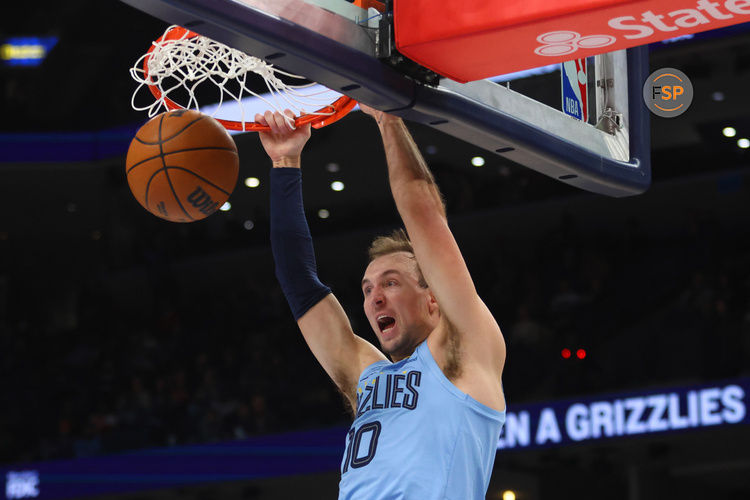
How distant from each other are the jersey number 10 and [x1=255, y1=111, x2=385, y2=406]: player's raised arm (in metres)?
0.42

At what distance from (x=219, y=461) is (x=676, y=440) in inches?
181

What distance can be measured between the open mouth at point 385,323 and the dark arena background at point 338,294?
668cm

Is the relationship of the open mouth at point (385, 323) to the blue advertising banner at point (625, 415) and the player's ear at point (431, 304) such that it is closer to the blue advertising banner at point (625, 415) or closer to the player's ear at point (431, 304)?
the player's ear at point (431, 304)

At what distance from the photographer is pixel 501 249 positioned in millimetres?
14000

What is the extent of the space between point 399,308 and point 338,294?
11.2m

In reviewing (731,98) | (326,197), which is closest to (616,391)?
(731,98)

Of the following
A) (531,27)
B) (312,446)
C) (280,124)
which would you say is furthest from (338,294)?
(531,27)

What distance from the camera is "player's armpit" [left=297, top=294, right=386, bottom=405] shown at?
11.7ft

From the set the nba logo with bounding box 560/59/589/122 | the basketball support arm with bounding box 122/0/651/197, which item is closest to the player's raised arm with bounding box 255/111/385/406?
the basketball support arm with bounding box 122/0/651/197

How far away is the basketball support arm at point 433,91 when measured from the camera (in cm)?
249

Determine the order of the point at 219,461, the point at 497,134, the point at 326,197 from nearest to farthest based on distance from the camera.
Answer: the point at 497,134 < the point at 219,461 < the point at 326,197

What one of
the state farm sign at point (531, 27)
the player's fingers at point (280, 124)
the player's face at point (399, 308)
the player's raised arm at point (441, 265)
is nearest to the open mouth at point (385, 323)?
the player's face at point (399, 308)

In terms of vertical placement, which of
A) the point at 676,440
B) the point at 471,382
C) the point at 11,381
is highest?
the point at 11,381

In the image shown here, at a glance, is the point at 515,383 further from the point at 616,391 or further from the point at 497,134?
the point at 497,134
